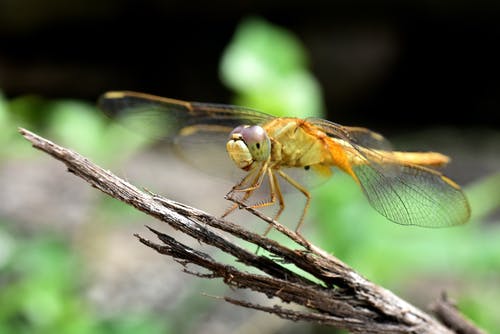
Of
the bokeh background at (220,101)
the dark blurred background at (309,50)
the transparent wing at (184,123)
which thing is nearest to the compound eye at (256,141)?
the transparent wing at (184,123)

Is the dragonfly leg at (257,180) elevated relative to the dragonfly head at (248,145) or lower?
lower

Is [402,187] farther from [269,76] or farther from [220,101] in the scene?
[220,101]

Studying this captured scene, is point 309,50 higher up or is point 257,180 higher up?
point 309,50

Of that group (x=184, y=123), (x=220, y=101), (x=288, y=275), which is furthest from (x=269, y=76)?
(x=220, y=101)

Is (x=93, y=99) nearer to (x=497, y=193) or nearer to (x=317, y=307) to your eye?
(x=497, y=193)

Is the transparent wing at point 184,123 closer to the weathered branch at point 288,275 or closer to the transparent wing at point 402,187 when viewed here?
the transparent wing at point 402,187
